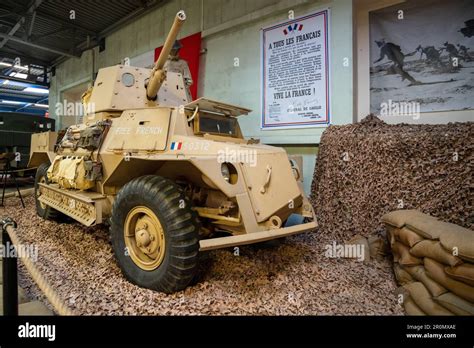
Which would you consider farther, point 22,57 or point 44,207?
point 22,57

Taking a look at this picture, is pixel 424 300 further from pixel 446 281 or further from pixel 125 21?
pixel 125 21

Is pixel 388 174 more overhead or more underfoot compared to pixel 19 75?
more underfoot

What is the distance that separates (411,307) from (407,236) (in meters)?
0.60

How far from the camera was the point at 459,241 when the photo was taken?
2146 millimetres

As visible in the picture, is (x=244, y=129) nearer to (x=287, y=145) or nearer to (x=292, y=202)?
(x=287, y=145)

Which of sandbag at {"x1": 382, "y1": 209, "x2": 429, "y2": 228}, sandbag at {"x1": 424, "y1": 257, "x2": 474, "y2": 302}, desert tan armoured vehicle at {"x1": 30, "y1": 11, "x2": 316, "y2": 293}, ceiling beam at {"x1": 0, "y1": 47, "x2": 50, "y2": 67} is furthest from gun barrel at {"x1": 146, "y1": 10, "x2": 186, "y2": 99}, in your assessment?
ceiling beam at {"x1": 0, "y1": 47, "x2": 50, "y2": 67}

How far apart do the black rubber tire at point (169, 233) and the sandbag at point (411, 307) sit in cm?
171

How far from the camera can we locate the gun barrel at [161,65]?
3168mm

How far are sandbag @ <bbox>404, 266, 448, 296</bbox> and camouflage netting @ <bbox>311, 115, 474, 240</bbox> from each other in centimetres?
92

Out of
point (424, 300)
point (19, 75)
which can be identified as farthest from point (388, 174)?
point (19, 75)

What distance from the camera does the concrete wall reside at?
453 cm

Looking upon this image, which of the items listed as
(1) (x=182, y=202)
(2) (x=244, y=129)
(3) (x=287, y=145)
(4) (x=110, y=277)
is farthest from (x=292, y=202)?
(2) (x=244, y=129)

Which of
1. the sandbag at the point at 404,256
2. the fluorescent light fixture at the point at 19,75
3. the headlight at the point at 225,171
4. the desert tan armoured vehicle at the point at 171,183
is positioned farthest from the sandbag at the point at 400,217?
the fluorescent light fixture at the point at 19,75

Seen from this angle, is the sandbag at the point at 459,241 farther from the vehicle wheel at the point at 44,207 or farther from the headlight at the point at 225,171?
the vehicle wheel at the point at 44,207
